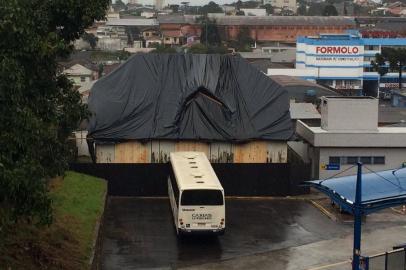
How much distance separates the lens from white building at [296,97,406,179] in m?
29.6

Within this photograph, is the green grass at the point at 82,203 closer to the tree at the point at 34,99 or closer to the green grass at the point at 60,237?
the green grass at the point at 60,237

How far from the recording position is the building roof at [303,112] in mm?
37578

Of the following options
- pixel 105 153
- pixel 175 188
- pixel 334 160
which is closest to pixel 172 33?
pixel 334 160

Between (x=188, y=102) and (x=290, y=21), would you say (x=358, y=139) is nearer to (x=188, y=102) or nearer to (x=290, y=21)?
(x=188, y=102)

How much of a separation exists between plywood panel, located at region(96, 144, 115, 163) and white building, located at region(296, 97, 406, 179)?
28.9ft

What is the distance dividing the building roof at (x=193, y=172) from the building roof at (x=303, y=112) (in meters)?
12.3

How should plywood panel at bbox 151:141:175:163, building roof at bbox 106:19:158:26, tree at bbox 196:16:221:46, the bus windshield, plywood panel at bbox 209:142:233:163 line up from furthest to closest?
building roof at bbox 106:19:158:26 → tree at bbox 196:16:221:46 → plywood panel at bbox 209:142:233:163 → plywood panel at bbox 151:141:175:163 → the bus windshield

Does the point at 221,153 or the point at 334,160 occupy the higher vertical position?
the point at 221,153

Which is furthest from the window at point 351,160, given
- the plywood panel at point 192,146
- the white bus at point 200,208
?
the white bus at point 200,208

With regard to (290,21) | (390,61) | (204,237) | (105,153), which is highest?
(290,21)

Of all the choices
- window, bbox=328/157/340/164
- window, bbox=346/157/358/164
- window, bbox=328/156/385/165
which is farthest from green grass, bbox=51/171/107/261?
window, bbox=346/157/358/164

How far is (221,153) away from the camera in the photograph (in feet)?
95.0

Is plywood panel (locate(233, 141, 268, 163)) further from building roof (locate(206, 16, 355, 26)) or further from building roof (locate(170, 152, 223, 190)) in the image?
building roof (locate(206, 16, 355, 26))

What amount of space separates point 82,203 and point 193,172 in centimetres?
389
